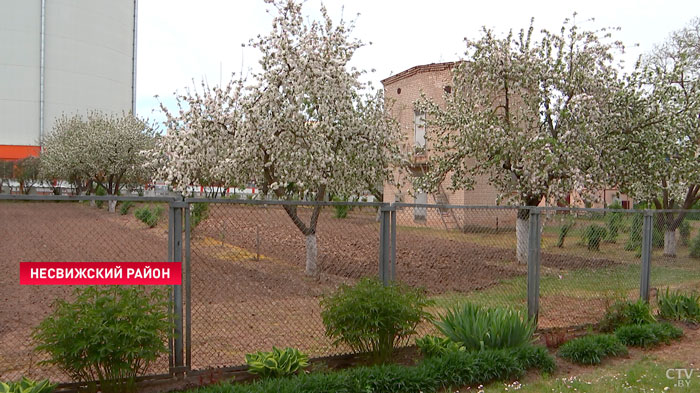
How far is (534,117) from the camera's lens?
12867 mm

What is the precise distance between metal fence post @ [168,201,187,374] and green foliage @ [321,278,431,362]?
4.19 feet

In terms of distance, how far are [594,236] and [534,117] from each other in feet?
17.7

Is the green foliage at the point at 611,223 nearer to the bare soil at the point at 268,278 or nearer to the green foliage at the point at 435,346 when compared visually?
the bare soil at the point at 268,278

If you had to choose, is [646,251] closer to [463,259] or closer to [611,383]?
[463,259]

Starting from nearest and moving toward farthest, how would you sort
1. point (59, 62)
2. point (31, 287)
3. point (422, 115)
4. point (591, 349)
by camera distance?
point (591, 349) → point (31, 287) → point (422, 115) → point (59, 62)

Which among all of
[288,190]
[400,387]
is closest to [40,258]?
[288,190]

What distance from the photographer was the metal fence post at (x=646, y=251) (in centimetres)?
715

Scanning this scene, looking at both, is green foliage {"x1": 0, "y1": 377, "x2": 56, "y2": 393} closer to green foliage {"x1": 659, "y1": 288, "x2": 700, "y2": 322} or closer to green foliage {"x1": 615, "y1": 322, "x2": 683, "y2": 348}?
green foliage {"x1": 615, "y1": 322, "x2": 683, "y2": 348}

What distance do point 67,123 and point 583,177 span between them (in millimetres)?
36531

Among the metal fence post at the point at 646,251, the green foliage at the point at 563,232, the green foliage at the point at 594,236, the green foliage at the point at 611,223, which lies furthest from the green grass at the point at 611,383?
the green foliage at the point at 611,223

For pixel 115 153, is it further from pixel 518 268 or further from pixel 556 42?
pixel 518 268

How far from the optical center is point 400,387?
4.45 metres

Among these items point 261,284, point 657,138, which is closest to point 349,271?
point 261,284

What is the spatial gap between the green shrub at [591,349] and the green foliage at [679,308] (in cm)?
185
